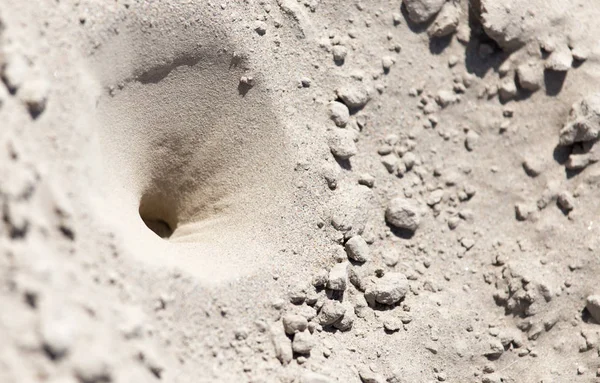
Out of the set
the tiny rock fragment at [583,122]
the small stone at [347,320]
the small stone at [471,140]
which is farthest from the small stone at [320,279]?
the tiny rock fragment at [583,122]

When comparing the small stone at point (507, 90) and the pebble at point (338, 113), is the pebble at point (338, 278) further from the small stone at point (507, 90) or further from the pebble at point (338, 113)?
the small stone at point (507, 90)

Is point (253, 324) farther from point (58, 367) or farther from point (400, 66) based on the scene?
point (400, 66)

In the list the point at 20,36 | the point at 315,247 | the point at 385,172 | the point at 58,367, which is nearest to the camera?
the point at 58,367

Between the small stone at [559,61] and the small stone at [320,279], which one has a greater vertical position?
the small stone at [559,61]

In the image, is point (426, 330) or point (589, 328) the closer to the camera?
point (426, 330)

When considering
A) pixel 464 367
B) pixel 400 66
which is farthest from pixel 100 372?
pixel 400 66

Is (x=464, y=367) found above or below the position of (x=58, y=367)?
below

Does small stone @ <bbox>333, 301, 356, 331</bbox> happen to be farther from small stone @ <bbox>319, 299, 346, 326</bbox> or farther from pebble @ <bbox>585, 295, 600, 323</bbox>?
pebble @ <bbox>585, 295, 600, 323</bbox>
